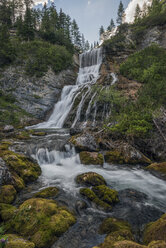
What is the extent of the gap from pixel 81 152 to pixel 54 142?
2.63m

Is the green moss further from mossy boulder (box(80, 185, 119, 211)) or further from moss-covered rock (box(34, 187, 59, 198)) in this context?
moss-covered rock (box(34, 187, 59, 198))

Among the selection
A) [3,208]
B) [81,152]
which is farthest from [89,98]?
[3,208]

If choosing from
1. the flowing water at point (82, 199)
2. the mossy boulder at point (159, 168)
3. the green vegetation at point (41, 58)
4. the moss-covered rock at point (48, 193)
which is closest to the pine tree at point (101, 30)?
the green vegetation at point (41, 58)

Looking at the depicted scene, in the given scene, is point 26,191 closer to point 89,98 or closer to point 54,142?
point 54,142

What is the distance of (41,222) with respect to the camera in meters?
3.74

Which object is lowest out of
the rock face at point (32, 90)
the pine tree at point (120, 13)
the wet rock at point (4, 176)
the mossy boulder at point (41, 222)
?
the mossy boulder at point (41, 222)

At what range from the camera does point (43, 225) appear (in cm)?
368

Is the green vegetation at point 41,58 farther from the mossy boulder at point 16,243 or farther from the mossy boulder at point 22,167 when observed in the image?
the mossy boulder at point 16,243

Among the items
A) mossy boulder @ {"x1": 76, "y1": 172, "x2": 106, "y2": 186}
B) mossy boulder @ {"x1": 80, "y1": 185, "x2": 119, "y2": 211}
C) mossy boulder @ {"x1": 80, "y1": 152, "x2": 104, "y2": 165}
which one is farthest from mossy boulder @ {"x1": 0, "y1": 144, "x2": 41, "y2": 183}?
mossy boulder @ {"x1": 80, "y1": 152, "x2": 104, "y2": 165}

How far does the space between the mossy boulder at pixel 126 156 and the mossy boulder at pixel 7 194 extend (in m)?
5.52

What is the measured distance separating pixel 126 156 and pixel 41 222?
6421 mm

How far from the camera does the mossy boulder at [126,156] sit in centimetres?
881

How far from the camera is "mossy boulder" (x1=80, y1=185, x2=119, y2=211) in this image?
4.91m

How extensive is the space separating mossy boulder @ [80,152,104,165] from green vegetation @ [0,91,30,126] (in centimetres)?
1167
